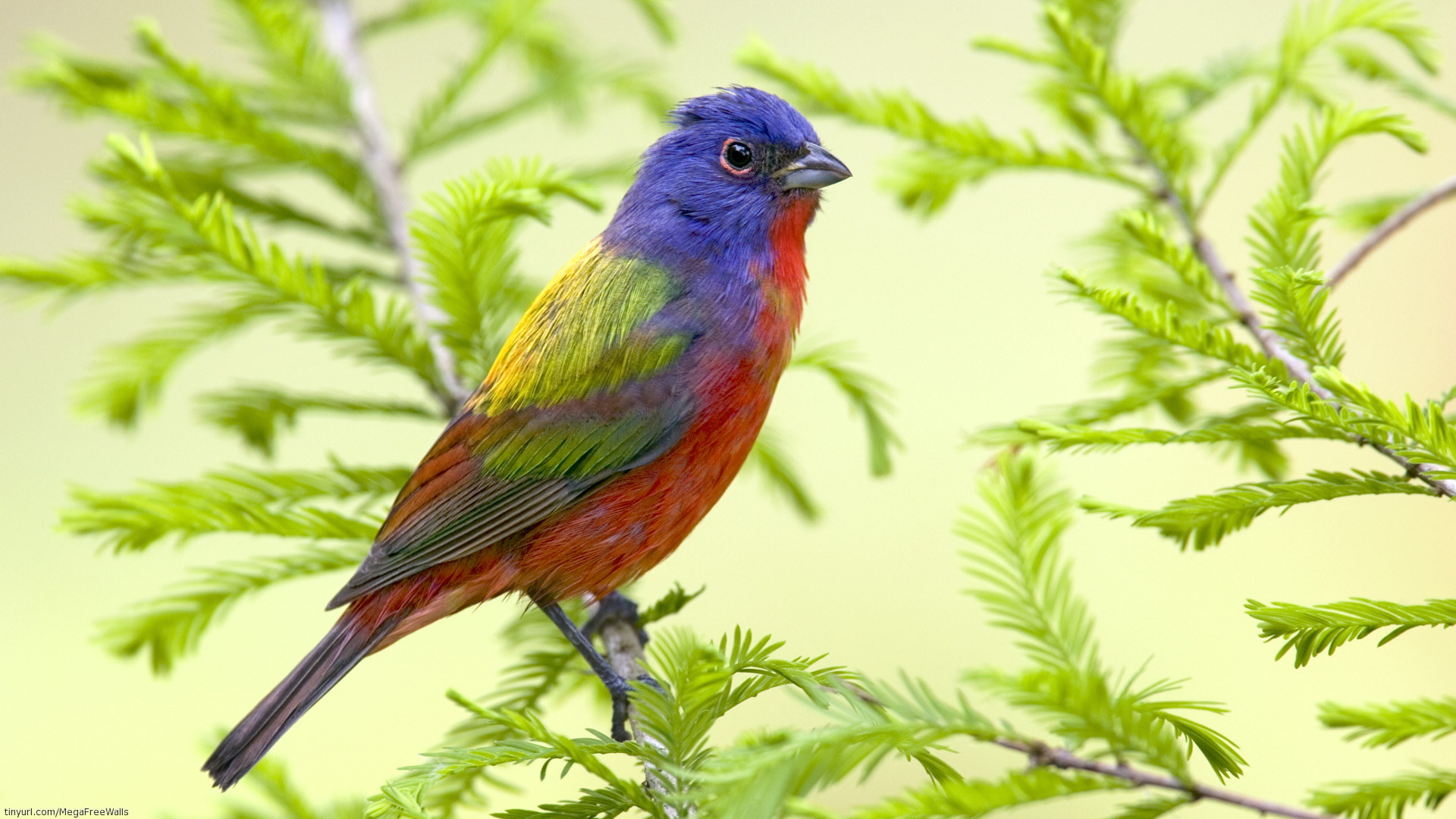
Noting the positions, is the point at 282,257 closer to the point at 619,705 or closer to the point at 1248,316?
the point at 619,705

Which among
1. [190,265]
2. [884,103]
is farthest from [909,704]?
[190,265]

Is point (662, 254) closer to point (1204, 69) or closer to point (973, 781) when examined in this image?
point (1204, 69)

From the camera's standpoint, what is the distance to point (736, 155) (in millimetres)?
3291

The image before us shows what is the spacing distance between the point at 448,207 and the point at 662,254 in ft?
2.48

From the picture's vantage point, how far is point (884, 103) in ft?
9.40

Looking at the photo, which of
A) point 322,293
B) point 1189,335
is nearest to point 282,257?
point 322,293

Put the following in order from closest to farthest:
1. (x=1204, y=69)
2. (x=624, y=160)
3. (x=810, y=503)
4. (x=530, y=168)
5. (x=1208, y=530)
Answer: (x=1208, y=530), (x=530, y=168), (x=1204, y=69), (x=810, y=503), (x=624, y=160)

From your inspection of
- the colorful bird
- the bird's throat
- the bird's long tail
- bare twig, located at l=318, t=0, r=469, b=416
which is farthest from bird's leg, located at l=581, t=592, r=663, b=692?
the bird's throat

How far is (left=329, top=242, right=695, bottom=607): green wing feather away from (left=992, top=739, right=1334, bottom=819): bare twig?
1617 mm

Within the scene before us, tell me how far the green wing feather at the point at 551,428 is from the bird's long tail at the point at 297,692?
31cm

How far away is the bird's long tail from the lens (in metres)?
2.56

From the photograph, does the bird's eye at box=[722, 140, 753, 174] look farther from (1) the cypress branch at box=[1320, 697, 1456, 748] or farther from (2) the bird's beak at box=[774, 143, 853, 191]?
(1) the cypress branch at box=[1320, 697, 1456, 748]

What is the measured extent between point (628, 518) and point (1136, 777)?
5.72 ft

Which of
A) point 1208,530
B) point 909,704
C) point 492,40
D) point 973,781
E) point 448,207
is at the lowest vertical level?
point 973,781
